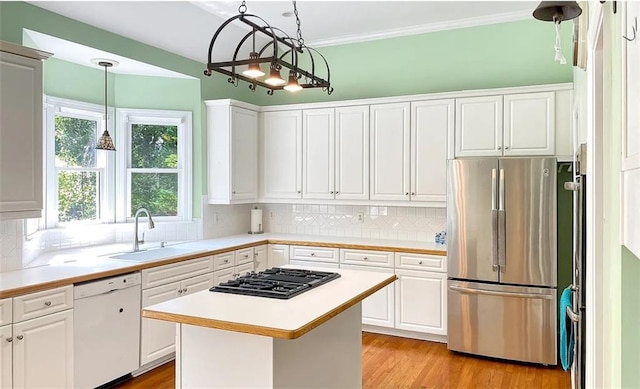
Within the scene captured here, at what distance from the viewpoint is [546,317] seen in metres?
3.76

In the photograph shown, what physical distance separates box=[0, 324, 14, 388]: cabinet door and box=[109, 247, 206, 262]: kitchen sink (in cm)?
105

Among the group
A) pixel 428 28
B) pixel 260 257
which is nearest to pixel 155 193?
A: pixel 260 257

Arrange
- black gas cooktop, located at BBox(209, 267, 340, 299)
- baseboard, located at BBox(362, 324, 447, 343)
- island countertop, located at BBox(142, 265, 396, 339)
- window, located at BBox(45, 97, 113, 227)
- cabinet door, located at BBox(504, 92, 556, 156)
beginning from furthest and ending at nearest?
baseboard, located at BBox(362, 324, 447, 343), window, located at BBox(45, 97, 113, 227), cabinet door, located at BBox(504, 92, 556, 156), black gas cooktop, located at BBox(209, 267, 340, 299), island countertop, located at BBox(142, 265, 396, 339)

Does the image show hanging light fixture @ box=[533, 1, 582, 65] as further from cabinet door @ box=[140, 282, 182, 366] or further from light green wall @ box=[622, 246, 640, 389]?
cabinet door @ box=[140, 282, 182, 366]

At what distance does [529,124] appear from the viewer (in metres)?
4.05

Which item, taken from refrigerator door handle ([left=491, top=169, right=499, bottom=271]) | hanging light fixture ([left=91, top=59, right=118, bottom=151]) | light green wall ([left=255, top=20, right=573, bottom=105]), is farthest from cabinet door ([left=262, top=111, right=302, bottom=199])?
refrigerator door handle ([left=491, top=169, right=499, bottom=271])

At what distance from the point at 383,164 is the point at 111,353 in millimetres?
Result: 2901

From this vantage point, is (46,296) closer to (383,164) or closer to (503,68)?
(383,164)

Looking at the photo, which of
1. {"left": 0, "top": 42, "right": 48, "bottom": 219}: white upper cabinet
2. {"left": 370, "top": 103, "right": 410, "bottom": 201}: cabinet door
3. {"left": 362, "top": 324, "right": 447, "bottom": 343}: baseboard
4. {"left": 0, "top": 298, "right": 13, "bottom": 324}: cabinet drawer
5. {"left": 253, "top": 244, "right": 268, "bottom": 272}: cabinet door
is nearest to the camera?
{"left": 0, "top": 298, "right": 13, "bottom": 324}: cabinet drawer

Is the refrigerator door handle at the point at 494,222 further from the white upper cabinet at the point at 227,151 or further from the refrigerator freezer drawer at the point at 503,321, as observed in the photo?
the white upper cabinet at the point at 227,151

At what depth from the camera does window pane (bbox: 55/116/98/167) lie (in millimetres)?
4184

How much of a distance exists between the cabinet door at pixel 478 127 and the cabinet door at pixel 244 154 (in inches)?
87.6

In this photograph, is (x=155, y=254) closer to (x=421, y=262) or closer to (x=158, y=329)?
(x=158, y=329)

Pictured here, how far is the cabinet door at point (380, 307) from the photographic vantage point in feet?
14.6
